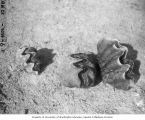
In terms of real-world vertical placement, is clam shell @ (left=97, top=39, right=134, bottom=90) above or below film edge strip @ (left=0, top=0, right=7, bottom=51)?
below

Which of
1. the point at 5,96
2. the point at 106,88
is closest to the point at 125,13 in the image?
the point at 106,88

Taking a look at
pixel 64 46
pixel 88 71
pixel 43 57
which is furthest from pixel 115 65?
pixel 43 57

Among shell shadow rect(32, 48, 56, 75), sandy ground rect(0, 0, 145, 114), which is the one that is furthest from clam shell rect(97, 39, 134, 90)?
shell shadow rect(32, 48, 56, 75)

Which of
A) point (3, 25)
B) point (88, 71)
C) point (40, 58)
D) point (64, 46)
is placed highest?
point (3, 25)

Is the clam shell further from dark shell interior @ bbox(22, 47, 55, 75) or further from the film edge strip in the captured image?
the film edge strip

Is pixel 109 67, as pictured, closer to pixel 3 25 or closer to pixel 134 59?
pixel 134 59

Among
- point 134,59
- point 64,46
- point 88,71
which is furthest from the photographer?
point 64,46

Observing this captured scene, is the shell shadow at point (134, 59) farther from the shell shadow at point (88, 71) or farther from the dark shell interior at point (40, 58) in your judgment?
the dark shell interior at point (40, 58)
